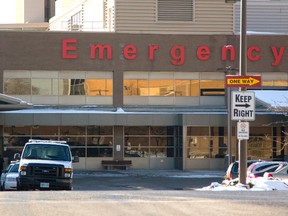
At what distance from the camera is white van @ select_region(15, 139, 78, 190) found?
1033 inches

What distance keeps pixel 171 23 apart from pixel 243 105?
3003 centimetres

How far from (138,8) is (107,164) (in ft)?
36.2

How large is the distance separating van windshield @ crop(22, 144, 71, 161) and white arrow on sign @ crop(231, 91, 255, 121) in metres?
6.64

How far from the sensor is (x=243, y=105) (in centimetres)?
2408

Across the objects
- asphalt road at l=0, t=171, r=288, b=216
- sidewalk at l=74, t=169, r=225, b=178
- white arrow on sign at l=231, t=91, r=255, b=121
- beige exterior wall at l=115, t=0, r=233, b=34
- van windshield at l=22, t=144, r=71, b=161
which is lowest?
sidewalk at l=74, t=169, r=225, b=178

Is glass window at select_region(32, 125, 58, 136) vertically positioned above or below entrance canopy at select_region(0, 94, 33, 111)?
below

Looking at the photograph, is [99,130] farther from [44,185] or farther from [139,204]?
[139,204]

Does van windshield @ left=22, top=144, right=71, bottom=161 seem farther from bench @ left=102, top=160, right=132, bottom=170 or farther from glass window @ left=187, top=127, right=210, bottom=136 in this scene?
glass window @ left=187, top=127, right=210, bottom=136

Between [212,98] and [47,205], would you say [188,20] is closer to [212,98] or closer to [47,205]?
[212,98]

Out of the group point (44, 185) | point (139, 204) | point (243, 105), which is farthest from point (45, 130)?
point (139, 204)

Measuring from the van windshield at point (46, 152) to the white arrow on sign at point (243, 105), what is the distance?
6.64 meters

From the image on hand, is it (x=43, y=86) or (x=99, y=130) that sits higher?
(x=43, y=86)

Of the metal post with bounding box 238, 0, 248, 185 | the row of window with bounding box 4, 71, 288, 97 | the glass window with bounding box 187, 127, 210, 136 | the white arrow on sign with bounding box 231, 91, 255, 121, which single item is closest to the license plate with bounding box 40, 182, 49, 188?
the metal post with bounding box 238, 0, 248, 185

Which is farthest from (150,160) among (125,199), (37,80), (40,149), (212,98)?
(125,199)
